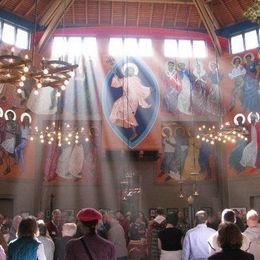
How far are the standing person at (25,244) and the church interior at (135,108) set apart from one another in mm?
12171

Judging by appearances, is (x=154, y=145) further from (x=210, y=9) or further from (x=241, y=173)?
(x=210, y=9)

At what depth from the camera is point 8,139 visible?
49.7 feet

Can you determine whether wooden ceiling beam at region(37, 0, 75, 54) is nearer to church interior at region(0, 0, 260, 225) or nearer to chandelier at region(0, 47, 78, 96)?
church interior at region(0, 0, 260, 225)

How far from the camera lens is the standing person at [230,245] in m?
2.75

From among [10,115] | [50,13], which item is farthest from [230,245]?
[50,13]

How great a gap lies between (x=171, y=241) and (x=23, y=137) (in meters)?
11.5

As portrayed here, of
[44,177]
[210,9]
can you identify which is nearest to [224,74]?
[210,9]

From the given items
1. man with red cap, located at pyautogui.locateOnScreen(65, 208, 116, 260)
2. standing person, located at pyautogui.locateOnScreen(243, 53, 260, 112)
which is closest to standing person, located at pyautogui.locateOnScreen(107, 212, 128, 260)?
man with red cap, located at pyautogui.locateOnScreen(65, 208, 116, 260)

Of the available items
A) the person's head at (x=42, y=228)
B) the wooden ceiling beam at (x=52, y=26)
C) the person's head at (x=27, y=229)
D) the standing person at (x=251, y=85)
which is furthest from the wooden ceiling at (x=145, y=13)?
the person's head at (x=27, y=229)

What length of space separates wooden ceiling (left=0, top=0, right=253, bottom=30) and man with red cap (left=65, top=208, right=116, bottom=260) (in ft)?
51.0

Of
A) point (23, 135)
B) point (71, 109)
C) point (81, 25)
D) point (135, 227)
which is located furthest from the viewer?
point (81, 25)

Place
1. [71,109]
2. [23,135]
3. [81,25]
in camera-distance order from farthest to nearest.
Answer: [81,25]
[71,109]
[23,135]

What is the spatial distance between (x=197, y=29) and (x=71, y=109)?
733cm

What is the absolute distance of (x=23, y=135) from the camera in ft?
51.1
